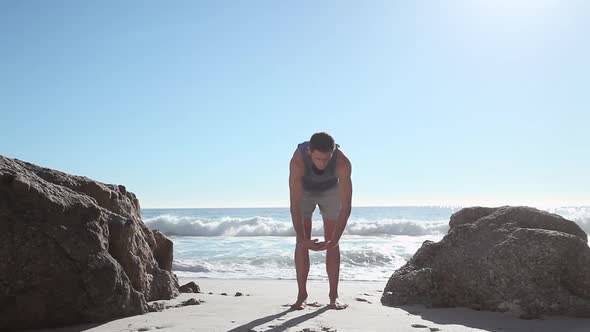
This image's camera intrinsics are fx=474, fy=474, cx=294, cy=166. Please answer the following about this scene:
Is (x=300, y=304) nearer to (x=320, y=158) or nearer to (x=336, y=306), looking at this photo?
(x=336, y=306)

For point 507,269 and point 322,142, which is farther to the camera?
point 507,269

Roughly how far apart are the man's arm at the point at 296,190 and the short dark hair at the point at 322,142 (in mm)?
355

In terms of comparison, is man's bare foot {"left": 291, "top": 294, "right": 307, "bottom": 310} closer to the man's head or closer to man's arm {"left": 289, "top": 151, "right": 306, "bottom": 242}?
man's arm {"left": 289, "top": 151, "right": 306, "bottom": 242}

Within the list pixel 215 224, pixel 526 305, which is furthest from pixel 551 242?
pixel 215 224

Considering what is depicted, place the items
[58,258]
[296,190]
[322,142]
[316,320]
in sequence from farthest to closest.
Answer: [296,190] < [322,142] < [316,320] < [58,258]

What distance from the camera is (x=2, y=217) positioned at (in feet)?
10.5

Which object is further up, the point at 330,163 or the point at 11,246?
the point at 330,163

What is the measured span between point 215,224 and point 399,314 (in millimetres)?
22669

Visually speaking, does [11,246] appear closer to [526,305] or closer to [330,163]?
[330,163]

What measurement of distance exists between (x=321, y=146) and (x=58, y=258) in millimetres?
2142

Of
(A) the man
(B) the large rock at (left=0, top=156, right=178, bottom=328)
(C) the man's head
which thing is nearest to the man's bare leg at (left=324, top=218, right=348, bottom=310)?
(A) the man

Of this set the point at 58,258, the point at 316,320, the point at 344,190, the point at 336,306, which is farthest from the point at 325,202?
the point at 58,258

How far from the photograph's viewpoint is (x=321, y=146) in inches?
157

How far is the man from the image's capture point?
160 inches
